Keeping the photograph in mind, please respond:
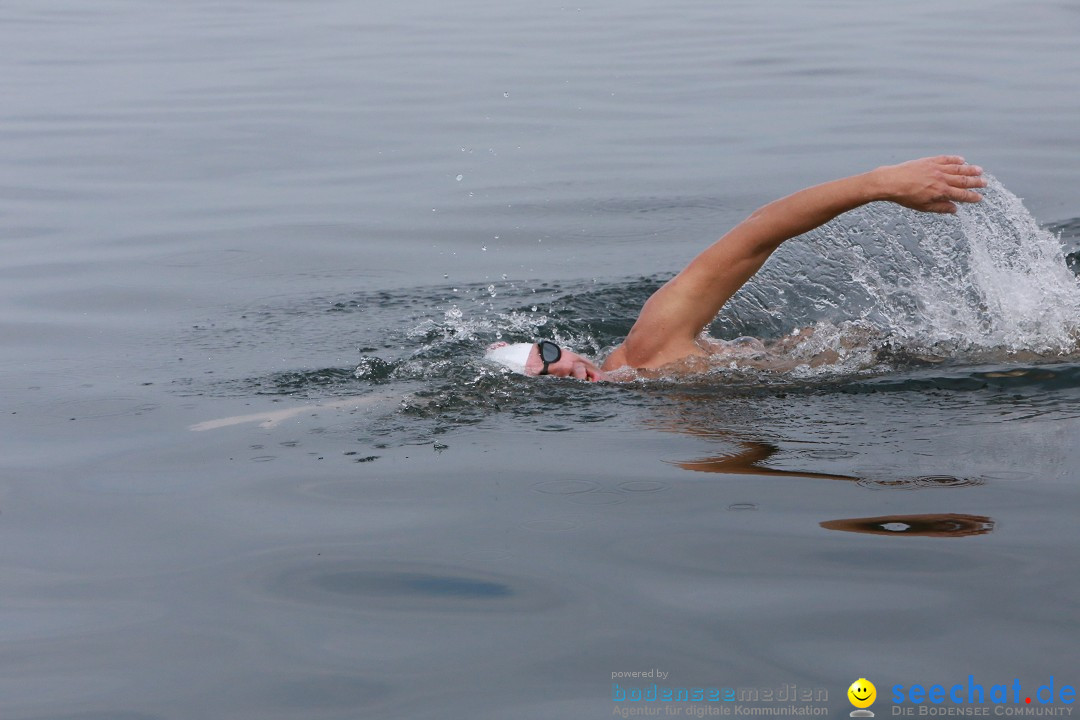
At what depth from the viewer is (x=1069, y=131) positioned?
40.0 feet

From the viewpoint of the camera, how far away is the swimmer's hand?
512cm

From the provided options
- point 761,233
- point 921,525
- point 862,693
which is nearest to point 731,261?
point 761,233

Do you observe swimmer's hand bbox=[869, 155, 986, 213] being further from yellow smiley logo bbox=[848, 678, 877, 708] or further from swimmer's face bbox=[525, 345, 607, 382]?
yellow smiley logo bbox=[848, 678, 877, 708]

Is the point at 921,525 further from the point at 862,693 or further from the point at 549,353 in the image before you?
the point at 549,353

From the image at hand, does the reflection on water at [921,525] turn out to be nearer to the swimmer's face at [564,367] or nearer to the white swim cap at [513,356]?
the swimmer's face at [564,367]

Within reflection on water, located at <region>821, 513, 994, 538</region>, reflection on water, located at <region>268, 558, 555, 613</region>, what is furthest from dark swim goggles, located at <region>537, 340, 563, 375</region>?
reflection on water, located at <region>821, 513, 994, 538</region>

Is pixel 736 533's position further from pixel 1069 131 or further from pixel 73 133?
pixel 73 133

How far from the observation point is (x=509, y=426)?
570cm

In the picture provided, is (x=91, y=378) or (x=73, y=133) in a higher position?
(x=73, y=133)

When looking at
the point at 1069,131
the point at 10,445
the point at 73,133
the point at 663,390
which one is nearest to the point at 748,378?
the point at 663,390

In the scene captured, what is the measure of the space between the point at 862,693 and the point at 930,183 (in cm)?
244

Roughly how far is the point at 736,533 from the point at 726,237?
1.69m

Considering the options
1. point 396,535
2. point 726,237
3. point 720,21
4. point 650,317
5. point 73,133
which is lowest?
point 396,535

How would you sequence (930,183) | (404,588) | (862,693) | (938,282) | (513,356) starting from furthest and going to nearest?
(938,282) → (513,356) → (930,183) → (404,588) → (862,693)
